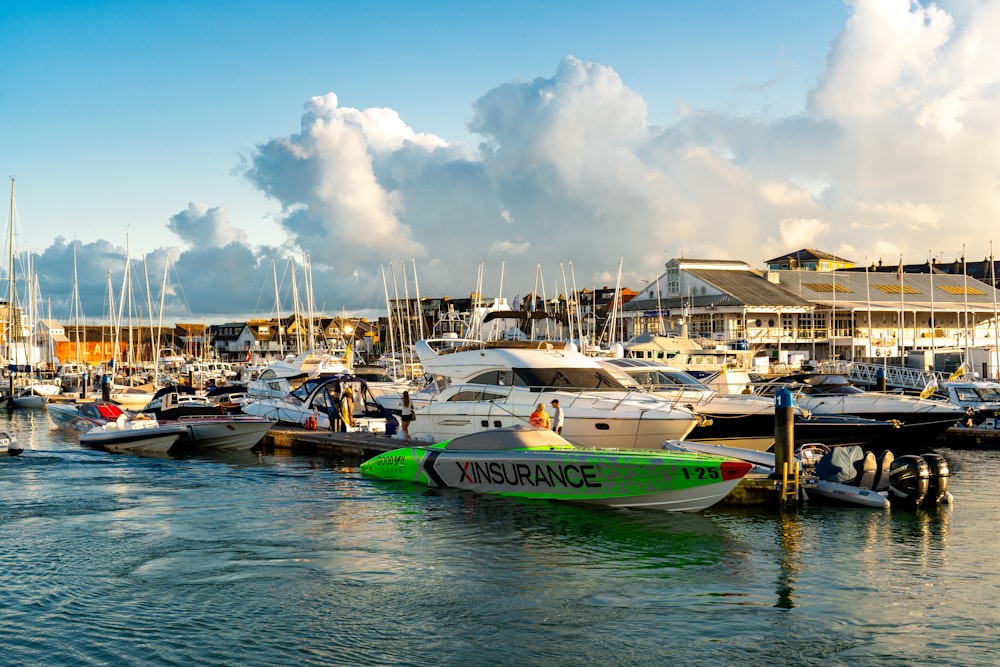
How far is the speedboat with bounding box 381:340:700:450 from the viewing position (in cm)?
2503

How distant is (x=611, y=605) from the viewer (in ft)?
42.8

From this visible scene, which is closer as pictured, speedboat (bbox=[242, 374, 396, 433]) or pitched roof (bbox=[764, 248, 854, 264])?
speedboat (bbox=[242, 374, 396, 433])

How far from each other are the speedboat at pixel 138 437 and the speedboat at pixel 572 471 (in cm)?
1219

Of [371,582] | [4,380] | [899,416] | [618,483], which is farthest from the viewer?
A: [4,380]

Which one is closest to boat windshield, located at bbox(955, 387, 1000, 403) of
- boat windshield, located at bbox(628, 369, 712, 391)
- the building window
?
boat windshield, located at bbox(628, 369, 712, 391)

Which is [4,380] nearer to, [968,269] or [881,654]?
[881,654]

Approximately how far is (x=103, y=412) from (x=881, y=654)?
34.6 meters

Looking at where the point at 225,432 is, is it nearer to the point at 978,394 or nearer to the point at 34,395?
the point at 978,394

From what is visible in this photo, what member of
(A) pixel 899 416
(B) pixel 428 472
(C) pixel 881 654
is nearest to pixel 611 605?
(C) pixel 881 654

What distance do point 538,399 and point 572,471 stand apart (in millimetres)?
6984

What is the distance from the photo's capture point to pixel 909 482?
2022 centimetres

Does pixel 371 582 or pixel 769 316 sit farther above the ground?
pixel 769 316

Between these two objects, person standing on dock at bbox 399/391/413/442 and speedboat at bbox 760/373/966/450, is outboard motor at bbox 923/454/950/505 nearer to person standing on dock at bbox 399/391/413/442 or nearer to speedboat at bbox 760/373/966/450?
speedboat at bbox 760/373/966/450

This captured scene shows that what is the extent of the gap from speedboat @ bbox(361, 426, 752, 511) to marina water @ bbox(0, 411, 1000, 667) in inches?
16.6
